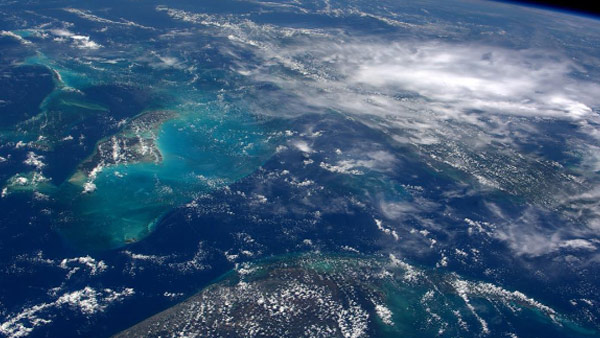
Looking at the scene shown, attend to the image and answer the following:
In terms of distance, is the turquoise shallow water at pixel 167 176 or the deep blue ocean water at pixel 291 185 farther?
the turquoise shallow water at pixel 167 176

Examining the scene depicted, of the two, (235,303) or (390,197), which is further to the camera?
(390,197)

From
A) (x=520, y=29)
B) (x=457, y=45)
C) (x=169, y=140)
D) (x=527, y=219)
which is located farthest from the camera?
(x=520, y=29)

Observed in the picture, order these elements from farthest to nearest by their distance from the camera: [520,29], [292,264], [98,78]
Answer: [520,29] → [98,78] → [292,264]

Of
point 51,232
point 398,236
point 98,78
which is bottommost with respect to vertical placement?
point 51,232

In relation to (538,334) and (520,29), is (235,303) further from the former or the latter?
(520,29)

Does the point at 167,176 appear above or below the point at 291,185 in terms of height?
below

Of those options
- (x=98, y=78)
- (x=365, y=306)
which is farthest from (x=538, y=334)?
(x=98, y=78)

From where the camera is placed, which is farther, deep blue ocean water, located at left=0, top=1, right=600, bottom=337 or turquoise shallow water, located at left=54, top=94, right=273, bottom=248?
turquoise shallow water, located at left=54, top=94, right=273, bottom=248

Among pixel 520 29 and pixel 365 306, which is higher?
pixel 520 29
